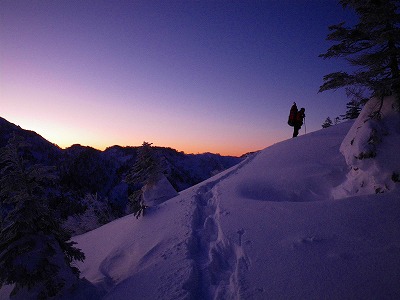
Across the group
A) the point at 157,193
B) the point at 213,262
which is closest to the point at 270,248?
the point at 213,262

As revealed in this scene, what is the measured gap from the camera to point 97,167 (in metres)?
117

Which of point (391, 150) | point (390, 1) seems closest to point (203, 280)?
point (391, 150)

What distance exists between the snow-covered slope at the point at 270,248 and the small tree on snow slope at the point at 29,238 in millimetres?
1422

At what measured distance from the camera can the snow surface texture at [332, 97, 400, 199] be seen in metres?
6.23

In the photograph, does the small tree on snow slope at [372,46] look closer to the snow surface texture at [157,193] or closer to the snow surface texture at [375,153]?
the snow surface texture at [375,153]

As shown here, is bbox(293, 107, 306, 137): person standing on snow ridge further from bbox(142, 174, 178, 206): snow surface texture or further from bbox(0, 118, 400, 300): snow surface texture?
bbox(142, 174, 178, 206): snow surface texture

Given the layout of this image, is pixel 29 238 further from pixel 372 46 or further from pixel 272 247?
pixel 372 46

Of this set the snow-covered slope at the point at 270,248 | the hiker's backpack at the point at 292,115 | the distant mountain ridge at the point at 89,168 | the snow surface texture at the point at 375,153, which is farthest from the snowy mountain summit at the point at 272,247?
the distant mountain ridge at the point at 89,168

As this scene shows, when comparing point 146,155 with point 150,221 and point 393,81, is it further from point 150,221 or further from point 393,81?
point 393,81

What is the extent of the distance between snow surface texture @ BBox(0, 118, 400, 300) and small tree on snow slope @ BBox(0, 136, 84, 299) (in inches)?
55.2

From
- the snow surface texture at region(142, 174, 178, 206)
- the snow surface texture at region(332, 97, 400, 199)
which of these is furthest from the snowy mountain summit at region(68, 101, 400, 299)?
the snow surface texture at region(142, 174, 178, 206)

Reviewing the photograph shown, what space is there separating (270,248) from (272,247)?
0.06 metres

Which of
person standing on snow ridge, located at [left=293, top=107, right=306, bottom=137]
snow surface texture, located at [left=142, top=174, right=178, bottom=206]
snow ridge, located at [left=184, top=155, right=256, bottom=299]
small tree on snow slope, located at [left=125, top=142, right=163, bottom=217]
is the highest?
person standing on snow ridge, located at [left=293, top=107, right=306, bottom=137]

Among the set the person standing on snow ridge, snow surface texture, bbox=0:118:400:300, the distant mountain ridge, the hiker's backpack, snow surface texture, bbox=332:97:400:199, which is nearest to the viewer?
snow surface texture, bbox=0:118:400:300
